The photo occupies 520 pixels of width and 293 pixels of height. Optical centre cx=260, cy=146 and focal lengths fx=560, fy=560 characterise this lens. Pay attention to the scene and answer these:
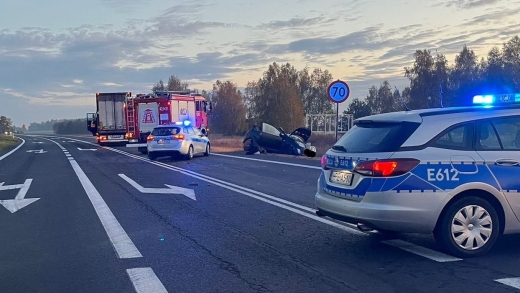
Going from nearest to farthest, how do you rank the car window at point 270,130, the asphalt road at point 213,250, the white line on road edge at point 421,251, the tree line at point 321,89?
the asphalt road at point 213,250, the white line on road edge at point 421,251, the car window at point 270,130, the tree line at point 321,89

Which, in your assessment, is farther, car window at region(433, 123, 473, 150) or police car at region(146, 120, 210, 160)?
police car at region(146, 120, 210, 160)

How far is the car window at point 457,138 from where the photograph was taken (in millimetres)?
6430

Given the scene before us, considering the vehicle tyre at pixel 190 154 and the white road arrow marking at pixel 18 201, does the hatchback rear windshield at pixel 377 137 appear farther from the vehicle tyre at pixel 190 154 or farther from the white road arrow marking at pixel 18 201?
the vehicle tyre at pixel 190 154

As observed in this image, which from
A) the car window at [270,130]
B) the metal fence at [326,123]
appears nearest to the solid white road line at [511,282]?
the car window at [270,130]

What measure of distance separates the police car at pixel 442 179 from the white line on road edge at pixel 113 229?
8.84ft

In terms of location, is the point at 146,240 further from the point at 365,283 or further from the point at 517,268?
the point at 517,268

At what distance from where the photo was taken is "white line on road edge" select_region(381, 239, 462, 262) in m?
6.43

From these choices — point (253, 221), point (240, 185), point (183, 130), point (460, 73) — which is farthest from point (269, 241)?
point (460, 73)

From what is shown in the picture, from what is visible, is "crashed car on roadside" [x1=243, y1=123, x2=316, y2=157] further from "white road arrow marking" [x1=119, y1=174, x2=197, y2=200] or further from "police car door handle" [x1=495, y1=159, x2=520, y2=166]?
"police car door handle" [x1=495, y1=159, x2=520, y2=166]

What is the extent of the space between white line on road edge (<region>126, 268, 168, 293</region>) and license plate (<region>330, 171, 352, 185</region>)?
2.46 metres

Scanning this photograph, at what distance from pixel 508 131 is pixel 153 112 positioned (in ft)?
87.0

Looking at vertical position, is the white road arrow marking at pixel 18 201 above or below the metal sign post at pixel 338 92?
below

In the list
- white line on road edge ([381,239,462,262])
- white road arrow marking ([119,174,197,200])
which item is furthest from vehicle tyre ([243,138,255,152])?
white line on road edge ([381,239,462,262])

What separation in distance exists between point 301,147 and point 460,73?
45333 mm
